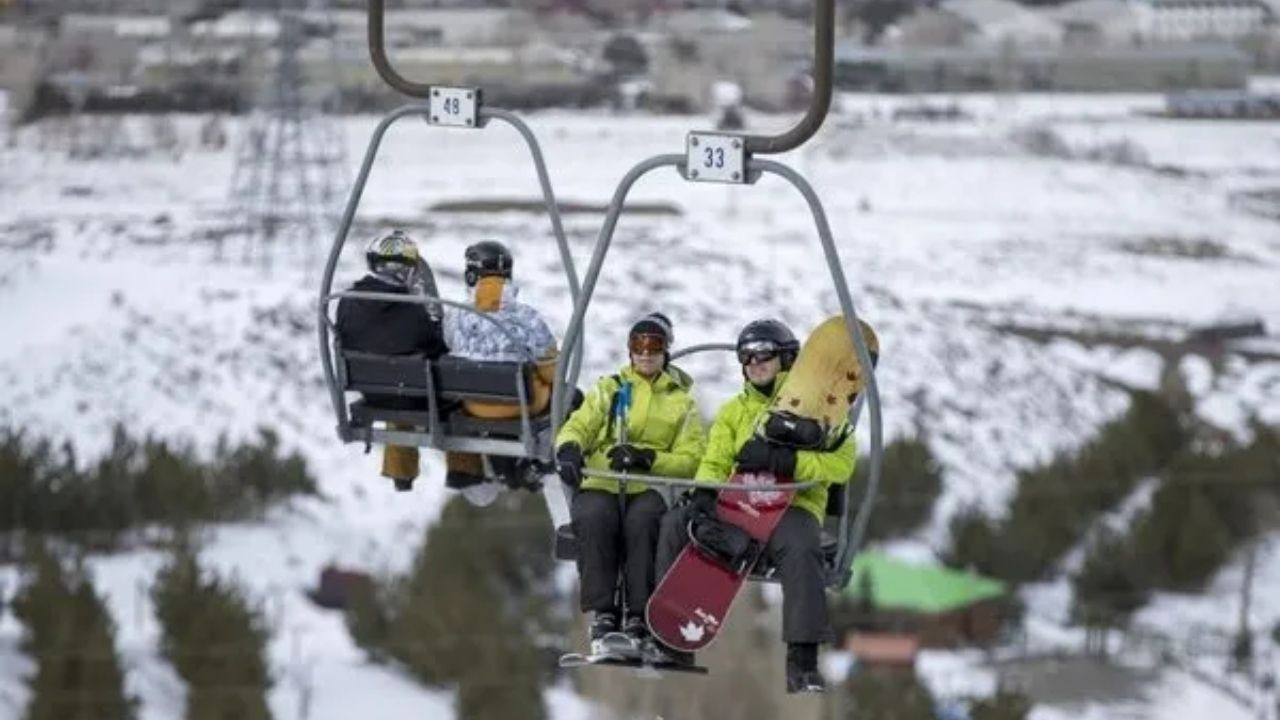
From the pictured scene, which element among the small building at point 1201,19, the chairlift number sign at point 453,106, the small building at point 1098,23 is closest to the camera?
the chairlift number sign at point 453,106

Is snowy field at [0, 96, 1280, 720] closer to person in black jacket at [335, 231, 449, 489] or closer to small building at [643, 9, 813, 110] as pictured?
small building at [643, 9, 813, 110]

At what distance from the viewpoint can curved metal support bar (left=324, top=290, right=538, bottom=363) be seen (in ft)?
24.4

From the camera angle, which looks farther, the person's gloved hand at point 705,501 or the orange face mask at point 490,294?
the orange face mask at point 490,294

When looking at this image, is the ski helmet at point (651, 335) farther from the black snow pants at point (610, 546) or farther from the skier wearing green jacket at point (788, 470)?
the black snow pants at point (610, 546)

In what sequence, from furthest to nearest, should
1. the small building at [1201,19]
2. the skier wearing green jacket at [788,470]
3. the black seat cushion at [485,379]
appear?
the small building at [1201,19]
the black seat cushion at [485,379]
the skier wearing green jacket at [788,470]

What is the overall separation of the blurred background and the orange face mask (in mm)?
14706

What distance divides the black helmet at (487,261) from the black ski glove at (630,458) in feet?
3.03

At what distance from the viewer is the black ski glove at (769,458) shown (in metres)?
6.86

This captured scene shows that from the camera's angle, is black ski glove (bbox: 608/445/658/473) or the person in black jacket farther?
the person in black jacket

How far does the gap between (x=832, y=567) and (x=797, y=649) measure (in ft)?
0.58

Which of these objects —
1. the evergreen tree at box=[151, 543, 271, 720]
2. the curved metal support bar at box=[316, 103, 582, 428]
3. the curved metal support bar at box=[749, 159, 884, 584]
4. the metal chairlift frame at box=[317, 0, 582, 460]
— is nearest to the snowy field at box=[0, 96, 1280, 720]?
the evergreen tree at box=[151, 543, 271, 720]

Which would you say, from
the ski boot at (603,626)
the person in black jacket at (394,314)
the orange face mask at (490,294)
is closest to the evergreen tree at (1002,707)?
the person in black jacket at (394,314)

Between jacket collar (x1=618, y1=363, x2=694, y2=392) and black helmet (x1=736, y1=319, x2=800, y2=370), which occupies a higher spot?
black helmet (x1=736, y1=319, x2=800, y2=370)

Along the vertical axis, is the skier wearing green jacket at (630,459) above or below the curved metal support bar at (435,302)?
below
